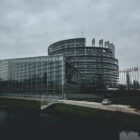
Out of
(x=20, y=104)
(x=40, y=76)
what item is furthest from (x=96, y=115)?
(x=40, y=76)

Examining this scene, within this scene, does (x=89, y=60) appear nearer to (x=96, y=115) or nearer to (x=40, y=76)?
(x=40, y=76)

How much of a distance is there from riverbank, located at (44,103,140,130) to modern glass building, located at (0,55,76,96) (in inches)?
794

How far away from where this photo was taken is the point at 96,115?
58.4m

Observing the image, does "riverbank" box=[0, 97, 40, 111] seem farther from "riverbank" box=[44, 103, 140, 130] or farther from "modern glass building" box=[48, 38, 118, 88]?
"modern glass building" box=[48, 38, 118, 88]

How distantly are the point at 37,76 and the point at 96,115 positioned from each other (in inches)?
1961

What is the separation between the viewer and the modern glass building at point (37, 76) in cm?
9483

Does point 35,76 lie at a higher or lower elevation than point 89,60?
lower

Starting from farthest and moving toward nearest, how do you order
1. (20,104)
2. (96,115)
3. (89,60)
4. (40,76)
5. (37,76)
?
(89,60) < (37,76) < (40,76) < (20,104) < (96,115)

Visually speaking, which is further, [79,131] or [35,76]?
[35,76]

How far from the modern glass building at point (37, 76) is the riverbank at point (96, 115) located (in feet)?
66.2

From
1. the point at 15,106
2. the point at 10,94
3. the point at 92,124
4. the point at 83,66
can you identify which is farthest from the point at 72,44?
the point at 92,124

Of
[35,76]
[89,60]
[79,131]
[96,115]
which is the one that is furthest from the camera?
[89,60]

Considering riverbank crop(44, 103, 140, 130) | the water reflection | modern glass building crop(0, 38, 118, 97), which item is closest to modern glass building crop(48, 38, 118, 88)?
modern glass building crop(0, 38, 118, 97)

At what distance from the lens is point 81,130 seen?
1813 inches
